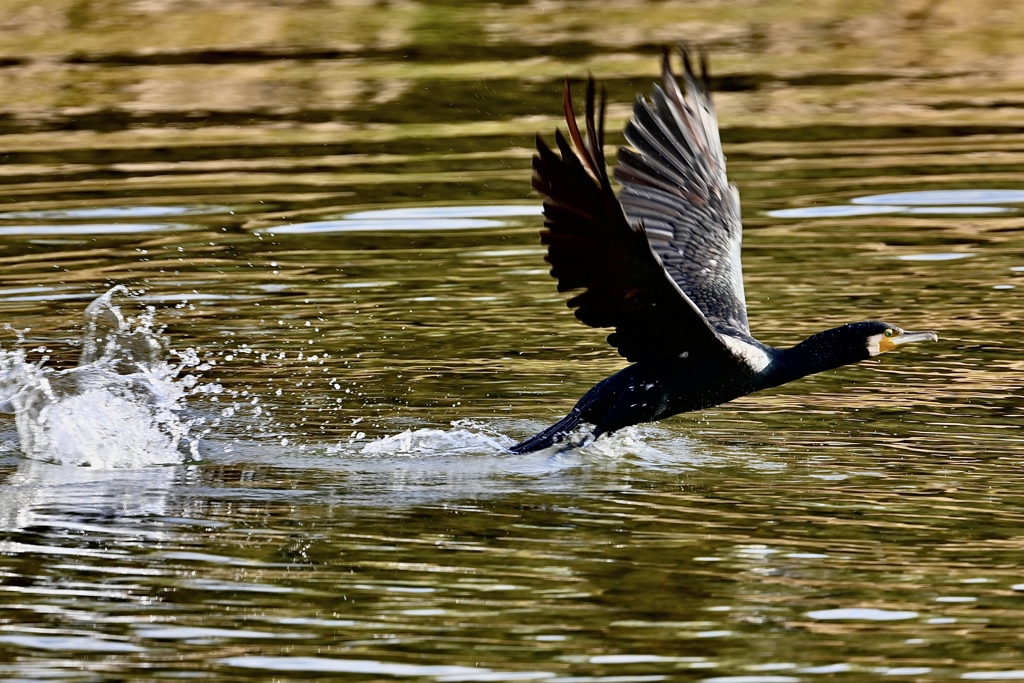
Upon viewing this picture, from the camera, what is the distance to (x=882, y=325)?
7.51 m

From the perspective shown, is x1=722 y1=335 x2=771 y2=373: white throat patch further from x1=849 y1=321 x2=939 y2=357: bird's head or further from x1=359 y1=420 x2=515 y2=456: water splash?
Result: x1=359 y1=420 x2=515 y2=456: water splash

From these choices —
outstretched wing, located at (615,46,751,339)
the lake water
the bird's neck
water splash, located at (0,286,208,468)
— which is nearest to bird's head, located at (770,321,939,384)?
the bird's neck

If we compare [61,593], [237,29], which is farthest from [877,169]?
[61,593]

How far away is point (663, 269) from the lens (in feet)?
20.9

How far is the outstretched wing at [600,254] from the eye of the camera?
20.5 feet

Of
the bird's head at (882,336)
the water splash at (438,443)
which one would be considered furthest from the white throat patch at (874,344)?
the water splash at (438,443)

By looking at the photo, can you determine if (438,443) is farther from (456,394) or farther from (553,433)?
(456,394)

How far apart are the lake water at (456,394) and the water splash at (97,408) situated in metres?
0.02

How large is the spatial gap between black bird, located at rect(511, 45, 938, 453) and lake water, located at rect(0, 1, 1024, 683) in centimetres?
38

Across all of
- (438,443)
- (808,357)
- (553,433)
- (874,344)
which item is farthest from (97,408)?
(874,344)

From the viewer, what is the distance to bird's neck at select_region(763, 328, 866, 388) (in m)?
7.39

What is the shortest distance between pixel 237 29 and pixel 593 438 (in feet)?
39.8

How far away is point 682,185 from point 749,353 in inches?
45.2

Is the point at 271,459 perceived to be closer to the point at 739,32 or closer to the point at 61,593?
the point at 61,593
